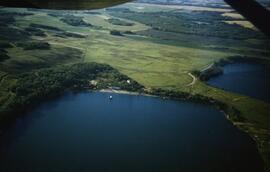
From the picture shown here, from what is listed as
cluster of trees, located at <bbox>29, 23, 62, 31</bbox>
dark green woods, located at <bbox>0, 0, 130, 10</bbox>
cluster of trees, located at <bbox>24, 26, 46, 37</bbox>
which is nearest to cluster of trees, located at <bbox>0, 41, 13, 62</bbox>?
cluster of trees, located at <bbox>24, 26, 46, 37</bbox>

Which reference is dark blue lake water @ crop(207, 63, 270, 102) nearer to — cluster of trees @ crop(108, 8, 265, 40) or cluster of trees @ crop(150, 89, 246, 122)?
cluster of trees @ crop(150, 89, 246, 122)

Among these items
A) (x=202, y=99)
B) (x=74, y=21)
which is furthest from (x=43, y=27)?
(x=202, y=99)

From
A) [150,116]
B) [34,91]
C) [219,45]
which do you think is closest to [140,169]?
[150,116]

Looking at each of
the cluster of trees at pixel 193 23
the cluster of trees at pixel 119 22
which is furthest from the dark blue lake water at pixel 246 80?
the cluster of trees at pixel 119 22

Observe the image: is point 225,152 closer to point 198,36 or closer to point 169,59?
point 169,59

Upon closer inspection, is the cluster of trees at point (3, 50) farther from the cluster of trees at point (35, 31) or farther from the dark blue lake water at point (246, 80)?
the dark blue lake water at point (246, 80)

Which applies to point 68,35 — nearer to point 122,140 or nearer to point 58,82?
point 58,82
